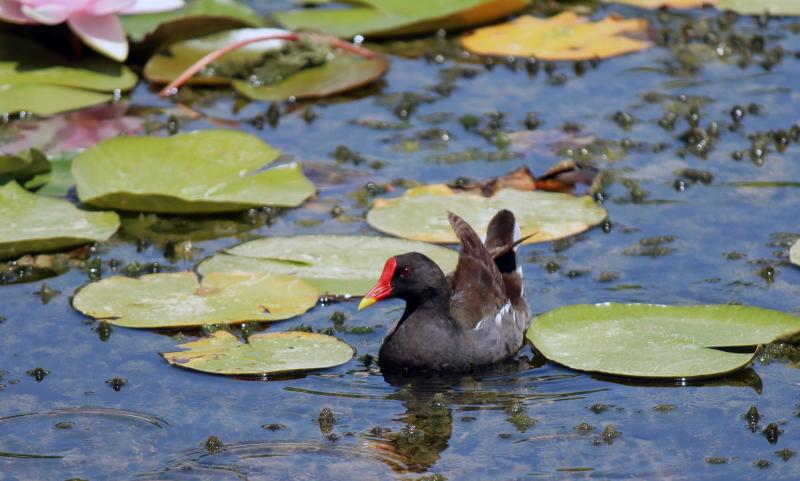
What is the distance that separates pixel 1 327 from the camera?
22.5 ft

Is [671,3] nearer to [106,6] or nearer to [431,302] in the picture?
[106,6]

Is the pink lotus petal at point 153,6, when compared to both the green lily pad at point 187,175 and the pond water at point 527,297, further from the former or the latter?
the green lily pad at point 187,175

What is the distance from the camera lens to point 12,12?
927 centimetres

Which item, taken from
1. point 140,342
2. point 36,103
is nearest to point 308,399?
point 140,342

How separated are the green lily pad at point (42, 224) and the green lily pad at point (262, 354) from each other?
129 centimetres

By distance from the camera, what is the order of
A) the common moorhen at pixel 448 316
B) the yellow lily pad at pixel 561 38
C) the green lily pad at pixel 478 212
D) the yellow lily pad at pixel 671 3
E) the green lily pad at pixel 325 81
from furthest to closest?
the yellow lily pad at pixel 671 3 → the yellow lily pad at pixel 561 38 → the green lily pad at pixel 325 81 → the green lily pad at pixel 478 212 → the common moorhen at pixel 448 316

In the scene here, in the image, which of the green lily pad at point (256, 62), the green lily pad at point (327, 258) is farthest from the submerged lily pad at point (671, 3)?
the green lily pad at point (327, 258)

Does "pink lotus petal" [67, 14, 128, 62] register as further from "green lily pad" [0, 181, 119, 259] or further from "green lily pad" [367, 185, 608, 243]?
"green lily pad" [367, 185, 608, 243]

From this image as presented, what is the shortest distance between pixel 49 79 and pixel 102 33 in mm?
534

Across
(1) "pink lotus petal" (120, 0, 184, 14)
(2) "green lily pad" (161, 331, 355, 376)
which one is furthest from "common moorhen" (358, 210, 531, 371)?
(1) "pink lotus petal" (120, 0, 184, 14)

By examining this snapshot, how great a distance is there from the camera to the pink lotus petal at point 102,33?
30.5ft

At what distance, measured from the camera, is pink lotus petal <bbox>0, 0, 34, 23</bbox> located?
924cm

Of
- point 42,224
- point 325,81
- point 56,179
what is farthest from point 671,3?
point 42,224

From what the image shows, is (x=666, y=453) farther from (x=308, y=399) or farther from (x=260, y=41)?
(x=260, y=41)
